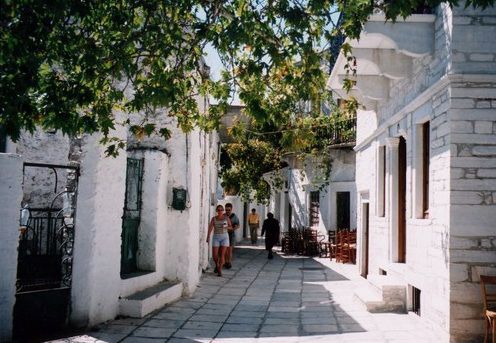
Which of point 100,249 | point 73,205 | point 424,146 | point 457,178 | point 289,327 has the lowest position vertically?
point 289,327

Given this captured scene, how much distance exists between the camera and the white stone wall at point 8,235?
559 cm

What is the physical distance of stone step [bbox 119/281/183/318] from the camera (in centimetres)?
720

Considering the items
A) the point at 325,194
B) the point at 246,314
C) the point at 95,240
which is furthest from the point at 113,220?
the point at 325,194

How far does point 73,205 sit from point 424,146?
544cm

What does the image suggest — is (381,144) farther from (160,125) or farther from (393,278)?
(160,125)

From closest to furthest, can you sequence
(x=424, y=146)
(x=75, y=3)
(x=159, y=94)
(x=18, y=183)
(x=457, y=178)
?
(x=75, y=3) → (x=159, y=94) → (x=18, y=183) → (x=457, y=178) → (x=424, y=146)

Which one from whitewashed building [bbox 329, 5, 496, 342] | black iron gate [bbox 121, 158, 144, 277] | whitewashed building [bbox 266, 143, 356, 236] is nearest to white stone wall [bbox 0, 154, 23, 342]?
black iron gate [bbox 121, 158, 144, 277]

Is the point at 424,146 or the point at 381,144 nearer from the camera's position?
the point at 424,146

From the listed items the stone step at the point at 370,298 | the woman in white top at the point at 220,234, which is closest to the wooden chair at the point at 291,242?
the woman in white top at the point at 220,234

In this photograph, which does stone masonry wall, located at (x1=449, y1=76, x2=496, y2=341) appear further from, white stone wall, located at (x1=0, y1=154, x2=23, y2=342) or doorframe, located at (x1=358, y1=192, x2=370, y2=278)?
doorframe, located at (x1=358, y1=192, x2=370, y2=278)

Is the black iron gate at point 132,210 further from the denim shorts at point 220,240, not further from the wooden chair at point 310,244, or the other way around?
the wooden chair at point 310,244

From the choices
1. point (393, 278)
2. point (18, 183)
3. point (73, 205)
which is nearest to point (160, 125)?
point (73, 205)

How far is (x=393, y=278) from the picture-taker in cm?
888

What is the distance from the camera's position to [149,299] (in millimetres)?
7484
